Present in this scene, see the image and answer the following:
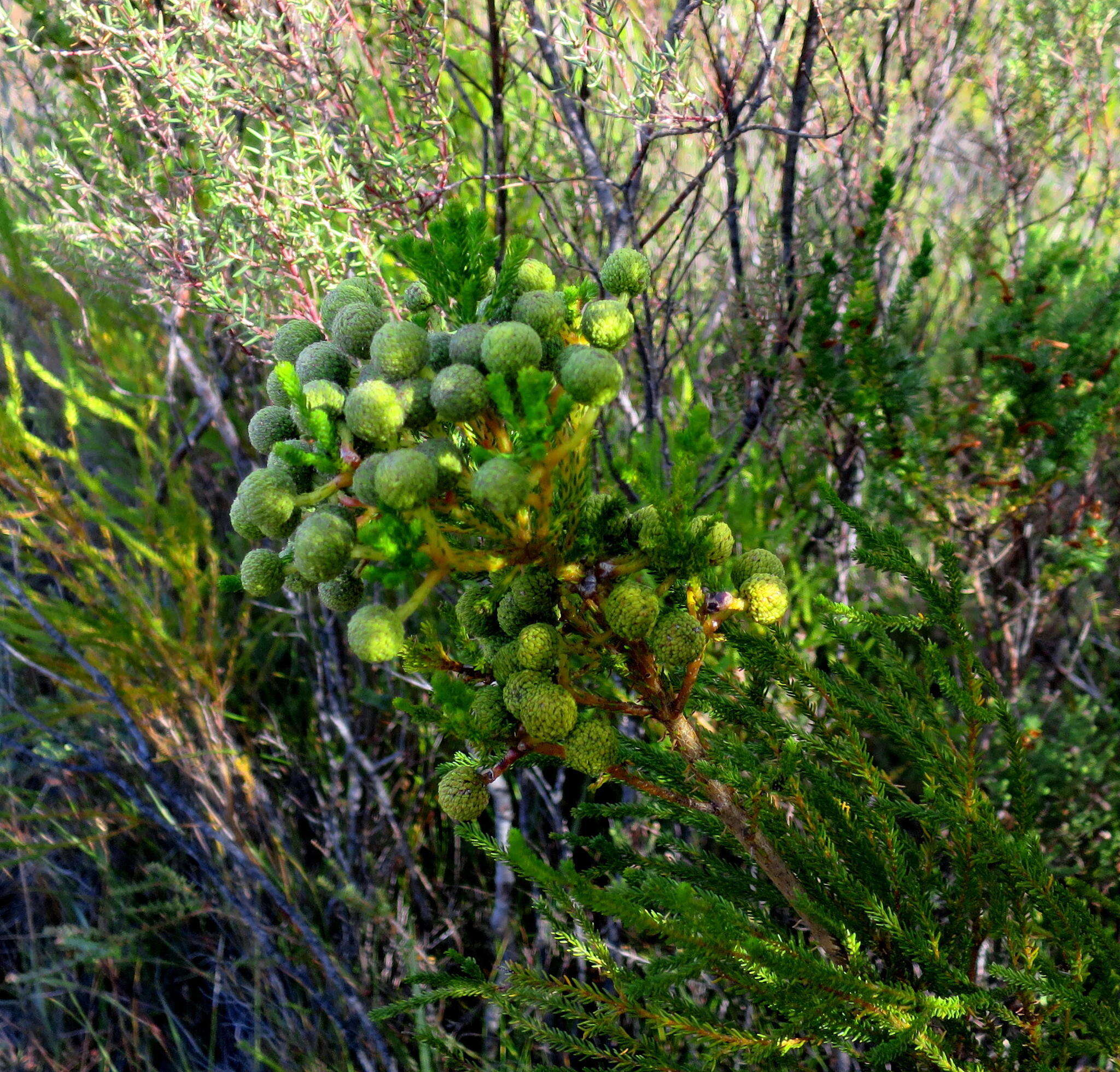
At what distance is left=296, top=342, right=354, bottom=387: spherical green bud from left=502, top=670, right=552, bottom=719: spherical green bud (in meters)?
0.43

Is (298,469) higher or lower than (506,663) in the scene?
higher

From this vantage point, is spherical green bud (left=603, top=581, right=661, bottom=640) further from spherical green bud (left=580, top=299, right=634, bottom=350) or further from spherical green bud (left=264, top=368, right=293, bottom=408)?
spherical green bud (left=264, top=368, right=293, bottom=408)

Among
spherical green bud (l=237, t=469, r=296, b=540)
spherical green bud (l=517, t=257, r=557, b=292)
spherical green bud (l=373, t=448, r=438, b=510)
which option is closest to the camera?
spherical green bud (l=373, t=448, r=438, b=510)

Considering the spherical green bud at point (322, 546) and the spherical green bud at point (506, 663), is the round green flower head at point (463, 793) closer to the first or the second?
the spherical green bud at point (506, 663)

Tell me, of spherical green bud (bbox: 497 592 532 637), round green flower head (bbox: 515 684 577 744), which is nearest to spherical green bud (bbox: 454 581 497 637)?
spherical green bud (bbox: 497 592 532 637)

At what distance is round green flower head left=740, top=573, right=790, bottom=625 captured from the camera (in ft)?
3.44

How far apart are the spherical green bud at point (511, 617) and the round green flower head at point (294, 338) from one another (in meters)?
0.44

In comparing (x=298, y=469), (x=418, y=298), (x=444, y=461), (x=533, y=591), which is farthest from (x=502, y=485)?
(x=418, y=298)

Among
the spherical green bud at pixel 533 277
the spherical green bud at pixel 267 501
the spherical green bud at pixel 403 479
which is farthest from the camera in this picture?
the spherical green bud at pixel 533 277

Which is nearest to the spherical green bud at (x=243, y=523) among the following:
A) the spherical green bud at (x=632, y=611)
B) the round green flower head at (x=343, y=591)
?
the round green flower head at (x=343, y=591)

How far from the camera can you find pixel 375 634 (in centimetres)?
89

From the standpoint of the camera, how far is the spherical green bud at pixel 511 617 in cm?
104

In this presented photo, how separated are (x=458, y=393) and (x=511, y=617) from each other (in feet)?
0.98

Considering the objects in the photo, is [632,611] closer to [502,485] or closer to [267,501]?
[502,485]
